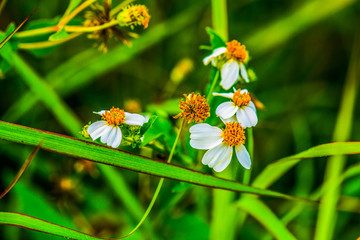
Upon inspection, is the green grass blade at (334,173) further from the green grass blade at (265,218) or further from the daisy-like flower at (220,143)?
the daisy-like flower at (220,143)

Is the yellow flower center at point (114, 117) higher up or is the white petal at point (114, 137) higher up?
the yellow flower center at point (114, 117)

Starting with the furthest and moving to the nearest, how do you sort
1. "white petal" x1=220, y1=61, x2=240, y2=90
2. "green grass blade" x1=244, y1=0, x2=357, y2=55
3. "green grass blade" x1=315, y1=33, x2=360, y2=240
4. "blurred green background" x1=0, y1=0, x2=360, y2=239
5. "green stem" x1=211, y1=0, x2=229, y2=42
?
1. "green grass blade" x1=244, y1=0, x2=357, y2=55
2. "blurred green background" x1=0, y1=0, x2=360, y2=239
3. "green stem" x1=211, y1=0, x2=229, y2=42
4. "green grass blade" x1=315, y1=33, x2=360, y2=240
5. "white petal" x1=220, y1=61, x2=240, y2=90

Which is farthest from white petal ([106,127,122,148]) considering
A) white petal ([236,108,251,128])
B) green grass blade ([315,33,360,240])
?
green grass blade ([315,33,360,240])

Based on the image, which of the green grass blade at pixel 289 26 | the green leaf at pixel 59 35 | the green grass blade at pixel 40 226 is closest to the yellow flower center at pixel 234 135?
the green grass blade at pixel 40 226

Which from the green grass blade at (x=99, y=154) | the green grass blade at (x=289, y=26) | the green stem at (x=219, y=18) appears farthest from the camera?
the green grass blade at (x=289, y=26)

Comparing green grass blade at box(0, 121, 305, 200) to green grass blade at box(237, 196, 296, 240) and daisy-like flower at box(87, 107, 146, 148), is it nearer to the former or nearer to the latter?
daisy-like flower at box(87, 107, 146, 148)

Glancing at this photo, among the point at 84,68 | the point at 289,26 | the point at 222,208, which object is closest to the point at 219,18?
the point at 222,208
